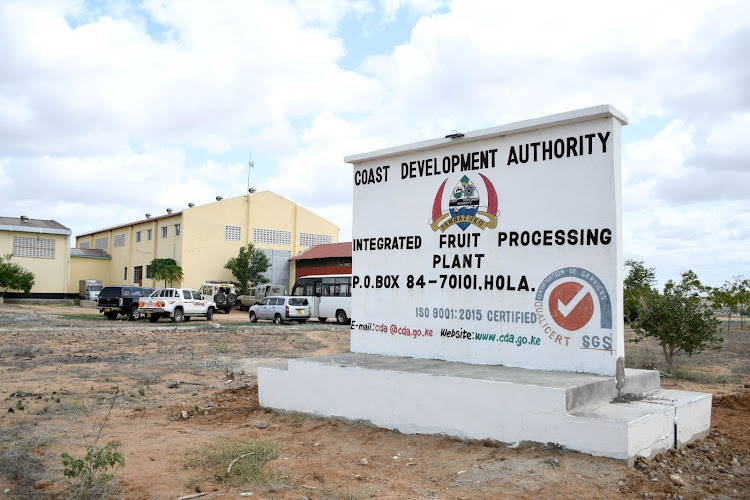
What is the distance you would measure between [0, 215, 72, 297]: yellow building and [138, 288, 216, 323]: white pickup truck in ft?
69.2

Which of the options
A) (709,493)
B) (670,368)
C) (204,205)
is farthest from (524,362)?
(204,205)

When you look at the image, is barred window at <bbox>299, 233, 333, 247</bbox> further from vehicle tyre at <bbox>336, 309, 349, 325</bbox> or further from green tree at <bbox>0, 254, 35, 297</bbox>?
green tree at <bbox>0, 254, 35, 297</bbox>

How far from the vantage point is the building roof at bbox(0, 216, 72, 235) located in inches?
1829

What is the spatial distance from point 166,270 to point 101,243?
21167 millimetres

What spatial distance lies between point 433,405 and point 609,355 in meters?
1.98

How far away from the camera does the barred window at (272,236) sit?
162ft

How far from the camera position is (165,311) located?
98.2ft

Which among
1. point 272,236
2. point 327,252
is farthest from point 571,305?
point 272,236

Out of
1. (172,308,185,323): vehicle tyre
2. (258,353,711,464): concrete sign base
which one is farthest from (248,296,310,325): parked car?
(258,353,711,464): concrete sign base

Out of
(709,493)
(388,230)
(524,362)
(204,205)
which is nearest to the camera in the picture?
(709,493)

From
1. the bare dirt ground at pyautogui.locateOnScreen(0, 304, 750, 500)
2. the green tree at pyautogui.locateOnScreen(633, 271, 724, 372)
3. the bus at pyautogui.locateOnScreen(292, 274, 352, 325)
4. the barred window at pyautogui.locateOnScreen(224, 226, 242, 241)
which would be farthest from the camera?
the barred window at pyautogui.locateOnScreen(224, 226, 242, 241)

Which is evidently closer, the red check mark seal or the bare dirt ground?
the bare dirt ground

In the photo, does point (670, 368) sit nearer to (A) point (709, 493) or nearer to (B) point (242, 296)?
(A) point (709, 493)

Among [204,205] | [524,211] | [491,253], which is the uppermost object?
[204,205]
